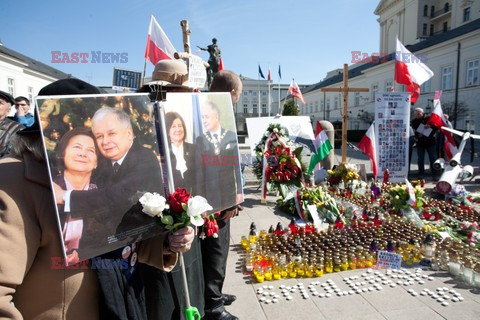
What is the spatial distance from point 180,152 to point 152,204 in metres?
0.38

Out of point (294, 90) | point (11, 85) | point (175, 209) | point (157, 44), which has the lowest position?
point (175, 209)

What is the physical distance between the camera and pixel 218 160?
1750 millimetres

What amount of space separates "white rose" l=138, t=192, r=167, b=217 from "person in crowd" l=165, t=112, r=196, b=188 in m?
0.22

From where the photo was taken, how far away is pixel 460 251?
11.7ft

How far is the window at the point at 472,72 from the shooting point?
77.0 feet

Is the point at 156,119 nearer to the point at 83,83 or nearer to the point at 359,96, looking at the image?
the point at 83,83

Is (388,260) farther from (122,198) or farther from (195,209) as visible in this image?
(122,198)

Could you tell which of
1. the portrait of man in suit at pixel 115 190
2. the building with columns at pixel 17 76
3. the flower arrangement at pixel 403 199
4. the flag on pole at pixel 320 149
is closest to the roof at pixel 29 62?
the building with columns at pixel 17 76

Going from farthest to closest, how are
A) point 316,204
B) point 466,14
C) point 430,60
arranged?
point 466,14
point 430,60
point 316,204

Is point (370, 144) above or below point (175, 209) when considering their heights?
below

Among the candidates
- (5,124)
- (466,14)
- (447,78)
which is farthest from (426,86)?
(5,124)

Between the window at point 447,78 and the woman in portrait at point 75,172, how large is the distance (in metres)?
31.6

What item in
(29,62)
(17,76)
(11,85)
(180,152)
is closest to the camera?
(180,152)

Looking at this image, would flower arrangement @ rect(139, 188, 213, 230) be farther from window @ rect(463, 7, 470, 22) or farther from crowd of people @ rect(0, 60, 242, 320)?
window @ rect(463, 7, 470, 22)
